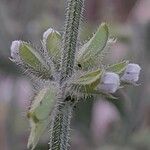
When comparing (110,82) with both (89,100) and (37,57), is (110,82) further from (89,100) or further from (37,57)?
(89,100)

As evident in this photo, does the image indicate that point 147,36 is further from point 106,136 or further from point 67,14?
point 67,14

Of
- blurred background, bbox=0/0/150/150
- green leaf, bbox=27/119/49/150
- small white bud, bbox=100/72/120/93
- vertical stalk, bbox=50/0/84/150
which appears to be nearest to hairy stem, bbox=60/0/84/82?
vertical stalk, bbox=50/0/84/150

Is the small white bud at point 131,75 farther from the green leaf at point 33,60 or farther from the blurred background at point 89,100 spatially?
the blurred background at point 89,100

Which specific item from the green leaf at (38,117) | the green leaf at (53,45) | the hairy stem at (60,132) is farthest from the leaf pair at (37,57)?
the green leaf at (38,117)

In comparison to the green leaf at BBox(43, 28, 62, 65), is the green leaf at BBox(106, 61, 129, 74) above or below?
below

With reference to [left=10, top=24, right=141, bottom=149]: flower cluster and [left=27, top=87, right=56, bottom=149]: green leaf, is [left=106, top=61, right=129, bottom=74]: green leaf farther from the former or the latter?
[left=27, top=87, right=56, bottom=149]: green leaf

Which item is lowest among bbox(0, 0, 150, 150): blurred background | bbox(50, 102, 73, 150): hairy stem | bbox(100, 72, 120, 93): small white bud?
bbox(50, 102, 73, 150): hairy stem
